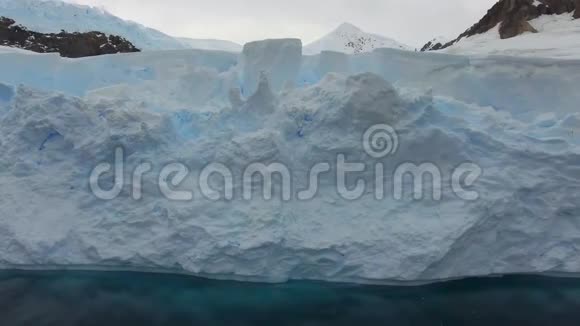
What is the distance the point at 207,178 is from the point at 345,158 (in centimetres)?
134

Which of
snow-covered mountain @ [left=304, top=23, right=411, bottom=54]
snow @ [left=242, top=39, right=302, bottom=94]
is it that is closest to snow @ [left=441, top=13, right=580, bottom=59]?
snow @ [left=242, top=39, right=302, bottom=94]

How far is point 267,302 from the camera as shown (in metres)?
4.15

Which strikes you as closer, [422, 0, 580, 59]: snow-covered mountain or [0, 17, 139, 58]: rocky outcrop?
[422, 0, 580, 59]: snow-covered mountain

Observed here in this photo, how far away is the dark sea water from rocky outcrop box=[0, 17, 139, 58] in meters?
9.65

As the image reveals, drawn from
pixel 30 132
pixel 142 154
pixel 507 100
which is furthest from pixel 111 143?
pixel 507 100

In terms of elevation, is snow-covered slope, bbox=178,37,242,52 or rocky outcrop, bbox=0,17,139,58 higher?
snow-covered slope, bbox=178,37,242,52

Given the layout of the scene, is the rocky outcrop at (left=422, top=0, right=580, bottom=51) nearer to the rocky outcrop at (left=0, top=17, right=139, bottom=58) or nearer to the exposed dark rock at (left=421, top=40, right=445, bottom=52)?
the exposed dark rock at (left=421, top=40, right=445, bottom=52)

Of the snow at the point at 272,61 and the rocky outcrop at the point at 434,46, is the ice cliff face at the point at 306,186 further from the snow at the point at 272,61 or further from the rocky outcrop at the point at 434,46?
the rocky outcrop at the point at 434,46

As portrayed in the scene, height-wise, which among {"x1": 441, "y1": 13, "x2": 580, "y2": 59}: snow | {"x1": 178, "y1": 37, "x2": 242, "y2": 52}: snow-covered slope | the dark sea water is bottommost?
the dark sea water

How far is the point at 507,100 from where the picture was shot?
17.6 ft

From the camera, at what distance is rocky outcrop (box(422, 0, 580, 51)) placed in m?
10.2

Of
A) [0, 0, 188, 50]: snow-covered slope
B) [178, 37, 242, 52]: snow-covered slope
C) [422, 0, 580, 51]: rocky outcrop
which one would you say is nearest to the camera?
[422, 0, 580, 51]: rocky outcrop

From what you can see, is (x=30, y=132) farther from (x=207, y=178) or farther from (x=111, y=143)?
(x=207, y=178)

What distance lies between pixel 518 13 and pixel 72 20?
18997mm
